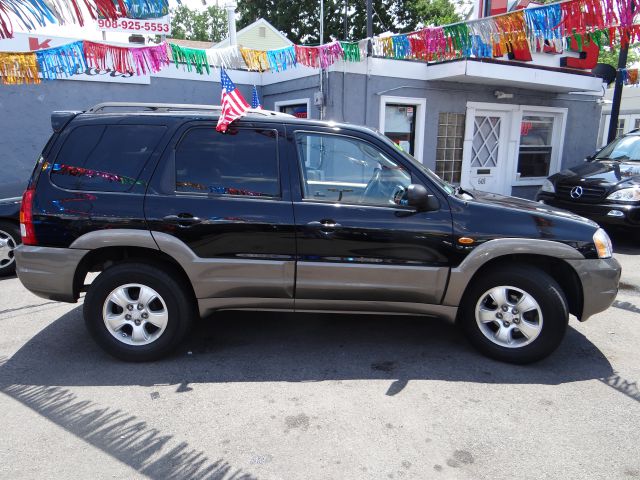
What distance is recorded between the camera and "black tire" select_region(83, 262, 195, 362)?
3.61m

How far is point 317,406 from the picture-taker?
3139mm

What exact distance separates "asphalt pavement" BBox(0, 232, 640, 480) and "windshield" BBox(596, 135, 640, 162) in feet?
18.1

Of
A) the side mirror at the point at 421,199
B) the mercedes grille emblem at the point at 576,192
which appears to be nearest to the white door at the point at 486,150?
the mercedes grille emblem at the point at 576,192

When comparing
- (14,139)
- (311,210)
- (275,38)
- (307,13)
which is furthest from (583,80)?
(307,13)

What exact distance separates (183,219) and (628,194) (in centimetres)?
710

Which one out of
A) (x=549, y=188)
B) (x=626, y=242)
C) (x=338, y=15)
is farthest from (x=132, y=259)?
(x=338, y=15)

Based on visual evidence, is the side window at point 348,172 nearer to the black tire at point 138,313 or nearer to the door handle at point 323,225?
the door handle at point 323,225

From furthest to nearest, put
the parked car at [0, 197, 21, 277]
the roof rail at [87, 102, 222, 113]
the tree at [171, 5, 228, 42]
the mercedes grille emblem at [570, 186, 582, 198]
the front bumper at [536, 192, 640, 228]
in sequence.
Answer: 1. the tree at [171, 5, 228, 42]
2. the mercedes grille emblem at [570, 186, 582, 198]
3. the front bumper at [536, 192, 640, 228]
4. the parked car at [0, 197, 21, 277]
5. the roof rail at [87, 102, 222, 113]

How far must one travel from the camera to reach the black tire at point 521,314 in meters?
3.60

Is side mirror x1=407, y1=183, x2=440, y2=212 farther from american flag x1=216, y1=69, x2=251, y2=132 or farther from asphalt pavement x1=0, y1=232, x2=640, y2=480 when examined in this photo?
american flag x1=216, y1=69, x2=251, y2=132

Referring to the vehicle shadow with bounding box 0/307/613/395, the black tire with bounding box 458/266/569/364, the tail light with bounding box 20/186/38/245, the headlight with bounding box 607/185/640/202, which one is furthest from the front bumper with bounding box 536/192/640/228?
the tail light with bounding box 20/186/38/245

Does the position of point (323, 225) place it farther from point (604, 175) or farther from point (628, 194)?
point (604, 175)

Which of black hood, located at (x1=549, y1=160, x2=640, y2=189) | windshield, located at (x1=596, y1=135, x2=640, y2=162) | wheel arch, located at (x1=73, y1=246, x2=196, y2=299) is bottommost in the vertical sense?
wheel arch, located at (x1=73, y1=246, x2=196, y2=299)

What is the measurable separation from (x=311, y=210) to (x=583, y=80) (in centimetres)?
1116
